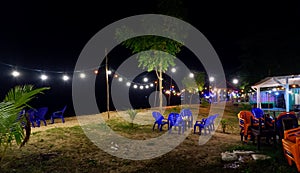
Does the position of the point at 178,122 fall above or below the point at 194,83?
below

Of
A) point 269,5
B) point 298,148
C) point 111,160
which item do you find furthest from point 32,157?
point 269,5

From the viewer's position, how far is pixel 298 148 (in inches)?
147

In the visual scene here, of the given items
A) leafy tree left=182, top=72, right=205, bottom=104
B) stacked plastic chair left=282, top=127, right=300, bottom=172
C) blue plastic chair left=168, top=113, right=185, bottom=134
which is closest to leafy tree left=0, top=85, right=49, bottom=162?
stacked plastic chair left=282, top=127, right=300, bottom=172

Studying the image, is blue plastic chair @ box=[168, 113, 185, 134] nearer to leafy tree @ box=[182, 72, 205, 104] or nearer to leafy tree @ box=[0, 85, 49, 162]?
leafy tree @ box=[0, 85, 49, 162]

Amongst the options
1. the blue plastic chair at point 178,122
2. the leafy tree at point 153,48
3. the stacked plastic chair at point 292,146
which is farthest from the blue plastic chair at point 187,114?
the stacked plastic chair at point 292,146

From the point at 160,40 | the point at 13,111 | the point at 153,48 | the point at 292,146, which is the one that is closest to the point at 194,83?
the point at 153,48

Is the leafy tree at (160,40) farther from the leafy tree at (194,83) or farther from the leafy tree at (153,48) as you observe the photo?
the leafy tree at (194,83)

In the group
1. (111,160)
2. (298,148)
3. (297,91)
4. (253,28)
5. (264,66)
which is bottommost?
(111,160)

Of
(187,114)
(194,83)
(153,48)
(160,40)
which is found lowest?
(187,114)

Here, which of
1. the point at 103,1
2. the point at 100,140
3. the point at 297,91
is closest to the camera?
the point at 100,140

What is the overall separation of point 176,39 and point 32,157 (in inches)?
330

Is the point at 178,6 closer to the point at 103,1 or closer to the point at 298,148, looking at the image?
the point at 103,1

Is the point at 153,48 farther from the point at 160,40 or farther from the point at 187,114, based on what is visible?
the point at 187,114

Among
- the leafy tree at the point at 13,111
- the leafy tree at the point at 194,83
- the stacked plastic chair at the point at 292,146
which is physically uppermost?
the leafy tree at the point at 194,83
